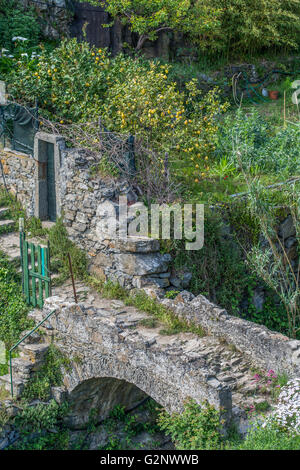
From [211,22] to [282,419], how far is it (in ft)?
34.4

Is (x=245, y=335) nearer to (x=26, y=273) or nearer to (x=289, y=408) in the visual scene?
(x=289, y=408)

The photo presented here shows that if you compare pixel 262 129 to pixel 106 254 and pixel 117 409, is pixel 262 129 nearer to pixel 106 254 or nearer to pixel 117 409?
pixel 106 254

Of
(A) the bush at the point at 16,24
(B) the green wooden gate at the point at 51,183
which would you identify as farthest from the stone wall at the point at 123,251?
(A) the bush at the point at 16,24

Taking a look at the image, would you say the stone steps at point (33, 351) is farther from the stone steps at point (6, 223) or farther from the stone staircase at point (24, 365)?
the stone steps at point (6, 223)

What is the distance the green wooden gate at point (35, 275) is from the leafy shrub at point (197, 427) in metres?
3.37

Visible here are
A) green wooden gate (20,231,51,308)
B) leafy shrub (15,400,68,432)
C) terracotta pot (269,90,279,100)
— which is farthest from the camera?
terracotta pot (269,90,279,100)

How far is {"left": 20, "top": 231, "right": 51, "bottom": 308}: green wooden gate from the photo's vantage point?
9.58 m

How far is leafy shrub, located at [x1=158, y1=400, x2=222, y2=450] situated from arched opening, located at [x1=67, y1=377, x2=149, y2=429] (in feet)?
6.93

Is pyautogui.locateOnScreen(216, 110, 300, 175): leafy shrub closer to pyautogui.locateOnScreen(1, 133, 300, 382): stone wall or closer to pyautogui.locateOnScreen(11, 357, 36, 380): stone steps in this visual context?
pyautogui.locateOnScreen(1, 133, 300, 382): stone wall

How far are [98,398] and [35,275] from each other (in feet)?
6.94

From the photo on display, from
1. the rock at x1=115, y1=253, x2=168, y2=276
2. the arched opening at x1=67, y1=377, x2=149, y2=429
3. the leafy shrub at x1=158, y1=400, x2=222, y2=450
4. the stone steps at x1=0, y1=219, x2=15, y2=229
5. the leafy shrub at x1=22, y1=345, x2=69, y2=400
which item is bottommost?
the arched opening at x1=67, y1=377, x2=149, y2=429

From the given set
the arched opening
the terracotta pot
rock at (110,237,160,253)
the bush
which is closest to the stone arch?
the arched opening

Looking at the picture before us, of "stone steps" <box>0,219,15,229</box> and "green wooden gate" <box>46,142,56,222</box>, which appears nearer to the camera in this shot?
"green wooden gate" <box>46,142,56,222</box>

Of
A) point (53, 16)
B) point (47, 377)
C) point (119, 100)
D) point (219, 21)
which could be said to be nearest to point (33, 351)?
point (47, 377)
